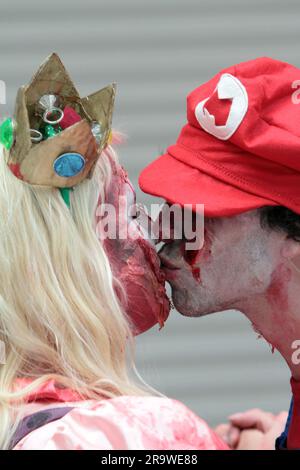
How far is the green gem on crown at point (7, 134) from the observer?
8.41ft

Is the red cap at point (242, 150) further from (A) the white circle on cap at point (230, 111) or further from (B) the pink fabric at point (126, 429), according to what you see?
(B) the pink fabric at point (126, 429)

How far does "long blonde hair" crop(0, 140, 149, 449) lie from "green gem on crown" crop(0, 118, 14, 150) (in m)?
0.09

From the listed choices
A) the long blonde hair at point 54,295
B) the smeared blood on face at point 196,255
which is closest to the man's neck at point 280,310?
the smeared blood on face at point 196,255

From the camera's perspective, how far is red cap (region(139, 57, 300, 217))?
8.99 feet

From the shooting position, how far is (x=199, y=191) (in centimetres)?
279

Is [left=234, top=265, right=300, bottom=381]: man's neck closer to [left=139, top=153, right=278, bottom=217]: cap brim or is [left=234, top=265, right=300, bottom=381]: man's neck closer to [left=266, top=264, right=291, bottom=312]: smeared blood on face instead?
[left=266, top=264, right=291, bottom=312]: smeared blood on face

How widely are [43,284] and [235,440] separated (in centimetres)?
116

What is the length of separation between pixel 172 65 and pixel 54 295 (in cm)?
276

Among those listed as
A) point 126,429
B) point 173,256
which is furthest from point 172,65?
point 126,429

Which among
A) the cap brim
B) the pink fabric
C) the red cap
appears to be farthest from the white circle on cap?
the pink fabric

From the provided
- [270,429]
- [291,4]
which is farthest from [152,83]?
[270,429]

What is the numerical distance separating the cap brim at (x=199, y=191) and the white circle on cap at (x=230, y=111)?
0.11 metres

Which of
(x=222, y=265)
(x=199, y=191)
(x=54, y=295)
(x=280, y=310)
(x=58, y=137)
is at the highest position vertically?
(x=58, y=137)

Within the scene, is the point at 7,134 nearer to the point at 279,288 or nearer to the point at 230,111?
the point at 230,111
